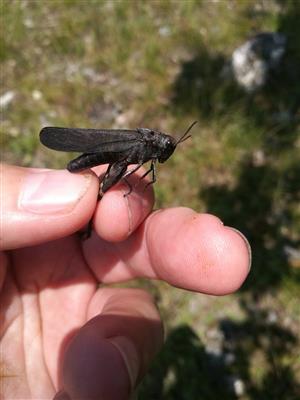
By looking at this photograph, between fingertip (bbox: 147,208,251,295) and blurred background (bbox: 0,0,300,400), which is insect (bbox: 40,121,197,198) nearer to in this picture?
fingertip (bbox: 147,208,251,295)

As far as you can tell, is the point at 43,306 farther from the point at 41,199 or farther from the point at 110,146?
the point at 110,146

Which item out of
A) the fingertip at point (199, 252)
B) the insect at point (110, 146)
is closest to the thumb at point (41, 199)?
the insect at point (110, 146)

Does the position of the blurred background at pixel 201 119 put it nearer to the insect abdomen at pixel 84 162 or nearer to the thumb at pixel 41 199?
the thumb at pixel 41 199

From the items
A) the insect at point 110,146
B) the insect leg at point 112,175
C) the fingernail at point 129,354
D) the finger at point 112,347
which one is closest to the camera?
the finger at point 112,347

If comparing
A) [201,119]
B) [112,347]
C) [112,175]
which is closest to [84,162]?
[112,175]

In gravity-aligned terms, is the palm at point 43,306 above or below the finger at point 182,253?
below

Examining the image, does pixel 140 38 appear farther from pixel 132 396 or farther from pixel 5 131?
pixel 132 396

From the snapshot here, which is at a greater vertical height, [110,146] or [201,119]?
[110,146]
